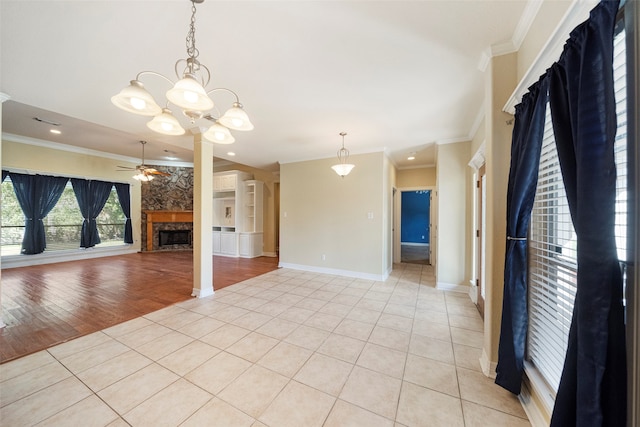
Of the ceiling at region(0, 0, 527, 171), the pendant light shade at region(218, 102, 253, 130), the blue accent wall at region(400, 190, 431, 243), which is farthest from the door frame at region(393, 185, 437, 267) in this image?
the pendant light shade at region(218, 102, 253, 130)

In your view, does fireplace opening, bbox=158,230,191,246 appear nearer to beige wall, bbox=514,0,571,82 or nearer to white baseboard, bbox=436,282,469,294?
white baseboard, bbox=436,282,469,294

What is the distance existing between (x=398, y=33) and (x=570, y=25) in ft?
3.10

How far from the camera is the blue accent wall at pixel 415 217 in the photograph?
29.9 feet

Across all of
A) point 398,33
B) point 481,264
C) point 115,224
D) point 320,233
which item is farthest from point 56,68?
point 115,224

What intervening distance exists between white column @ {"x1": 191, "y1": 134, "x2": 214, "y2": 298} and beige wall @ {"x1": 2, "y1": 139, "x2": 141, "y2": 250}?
15.7 ft

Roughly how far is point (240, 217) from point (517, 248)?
648 cm

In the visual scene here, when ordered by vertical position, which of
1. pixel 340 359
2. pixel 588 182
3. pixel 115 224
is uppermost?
pixel 588 182

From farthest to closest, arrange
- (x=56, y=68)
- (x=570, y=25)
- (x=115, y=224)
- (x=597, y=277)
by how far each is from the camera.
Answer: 1. (x=115, y=224)
2. (x=56, y=68)
3. (x=570, y=25)
4. (x=597, y=277)

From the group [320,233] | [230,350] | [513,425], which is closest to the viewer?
[513,425]

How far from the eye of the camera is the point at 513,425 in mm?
1376

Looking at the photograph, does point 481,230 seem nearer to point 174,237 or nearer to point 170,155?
point 170,155

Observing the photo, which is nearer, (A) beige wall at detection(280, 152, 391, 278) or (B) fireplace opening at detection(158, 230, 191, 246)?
(A) beige wall at detection(280, 152, 391, 278)

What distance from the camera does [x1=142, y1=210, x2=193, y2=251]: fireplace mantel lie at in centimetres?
702

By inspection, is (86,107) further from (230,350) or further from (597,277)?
(597,277)
